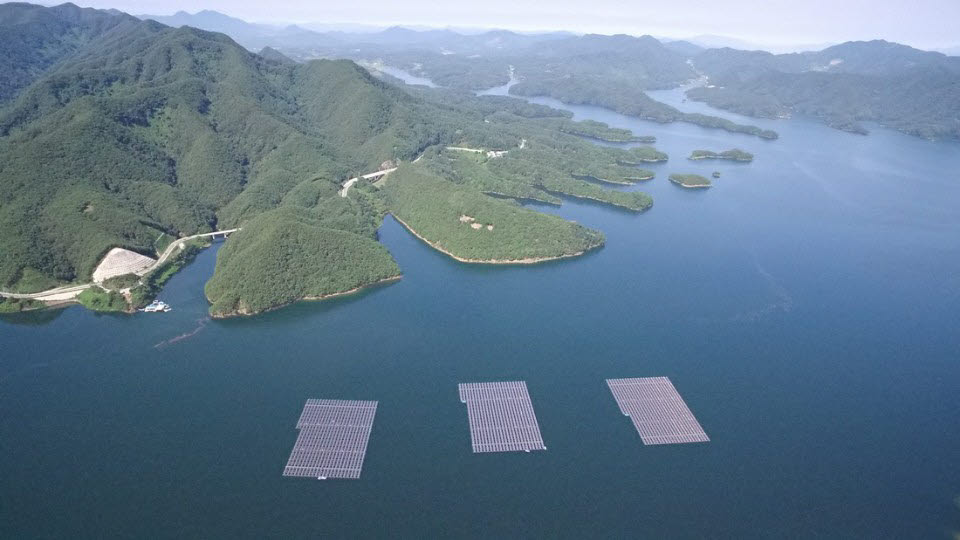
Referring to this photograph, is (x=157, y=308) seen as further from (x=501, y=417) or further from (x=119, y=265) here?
(x=501, y=417)

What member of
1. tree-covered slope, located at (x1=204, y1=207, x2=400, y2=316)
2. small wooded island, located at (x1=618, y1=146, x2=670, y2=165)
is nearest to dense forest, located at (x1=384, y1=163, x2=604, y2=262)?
tree-covered slope, located at (x1=204, y1=207, x2=400, y2=316)

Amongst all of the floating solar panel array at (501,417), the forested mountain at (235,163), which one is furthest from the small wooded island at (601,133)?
the floating solar panel array at (501,417)

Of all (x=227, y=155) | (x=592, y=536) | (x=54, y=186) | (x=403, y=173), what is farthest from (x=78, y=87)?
(x=592, y=536)

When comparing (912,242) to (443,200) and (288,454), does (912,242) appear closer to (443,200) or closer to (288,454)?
(443,200)

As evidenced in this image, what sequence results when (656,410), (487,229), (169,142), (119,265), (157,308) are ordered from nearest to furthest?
1. (656,410)
2. (157,308)
3. (119,265)
4. (487,229)
5. (169,142)

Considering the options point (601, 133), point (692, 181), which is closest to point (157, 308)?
point (692, 181)

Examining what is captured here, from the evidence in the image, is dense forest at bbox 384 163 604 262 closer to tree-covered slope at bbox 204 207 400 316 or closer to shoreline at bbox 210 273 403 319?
tree-covered slope at bbox 204 207 400 316
